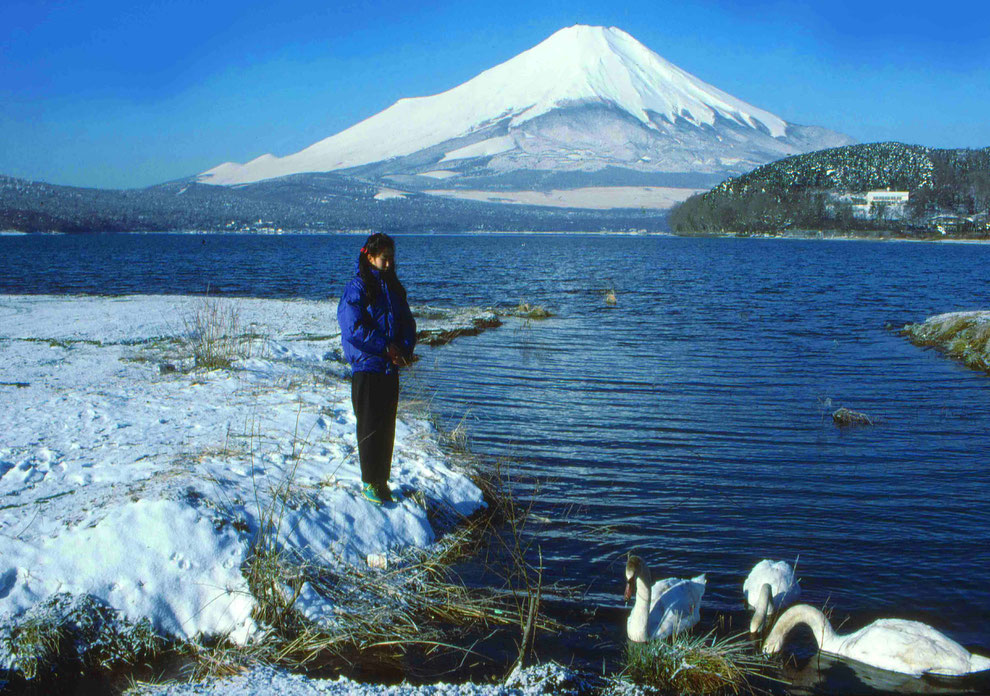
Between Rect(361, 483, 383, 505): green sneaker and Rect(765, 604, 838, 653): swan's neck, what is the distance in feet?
10.7

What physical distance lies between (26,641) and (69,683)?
0.37 meters

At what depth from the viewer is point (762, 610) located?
18.8 ft

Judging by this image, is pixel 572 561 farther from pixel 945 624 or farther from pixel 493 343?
pixel 493 343

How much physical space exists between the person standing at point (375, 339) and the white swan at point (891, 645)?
3.36m

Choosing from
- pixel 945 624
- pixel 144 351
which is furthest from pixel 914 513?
pixel 144 351

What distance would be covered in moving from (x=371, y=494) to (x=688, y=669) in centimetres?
296

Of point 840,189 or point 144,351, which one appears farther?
point 840,189

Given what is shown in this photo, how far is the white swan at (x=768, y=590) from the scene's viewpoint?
5734 millimetres

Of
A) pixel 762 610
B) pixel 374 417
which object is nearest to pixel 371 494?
pixel 374 417

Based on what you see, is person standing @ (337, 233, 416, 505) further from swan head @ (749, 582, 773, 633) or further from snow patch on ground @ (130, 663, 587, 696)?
swan head @ (749, 582, 773, 633)

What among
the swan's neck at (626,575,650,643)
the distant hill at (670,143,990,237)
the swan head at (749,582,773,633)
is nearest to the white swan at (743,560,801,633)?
the swan head at (749,582,773,633)

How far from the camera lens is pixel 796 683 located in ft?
17.4

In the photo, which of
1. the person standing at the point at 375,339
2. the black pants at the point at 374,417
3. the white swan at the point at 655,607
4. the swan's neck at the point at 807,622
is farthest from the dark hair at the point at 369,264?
the swan's neck at the point at 807,622

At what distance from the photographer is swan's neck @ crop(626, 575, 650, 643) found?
5.51 metres
